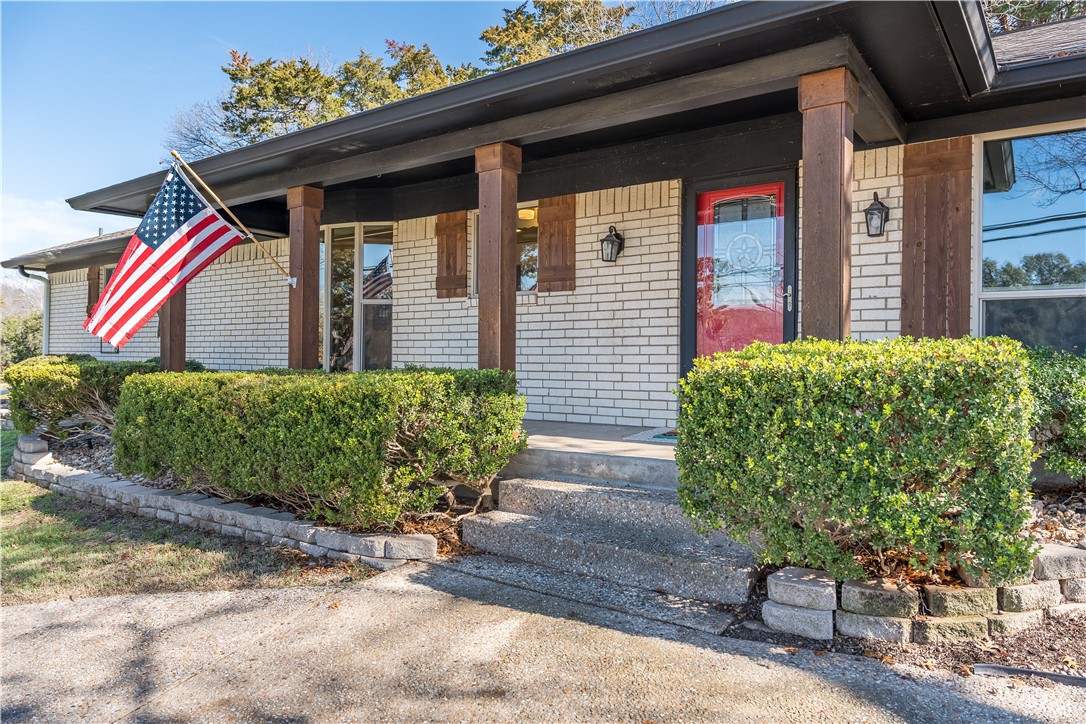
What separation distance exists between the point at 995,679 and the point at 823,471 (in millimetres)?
922

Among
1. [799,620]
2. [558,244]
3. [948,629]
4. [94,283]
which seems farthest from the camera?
[94,283]

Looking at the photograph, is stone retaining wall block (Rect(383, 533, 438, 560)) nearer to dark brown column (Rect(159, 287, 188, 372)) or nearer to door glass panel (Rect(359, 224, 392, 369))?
dark brown column (Rect(159, 287, 188, 372))

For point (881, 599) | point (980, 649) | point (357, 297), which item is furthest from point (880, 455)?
point (357, 297)

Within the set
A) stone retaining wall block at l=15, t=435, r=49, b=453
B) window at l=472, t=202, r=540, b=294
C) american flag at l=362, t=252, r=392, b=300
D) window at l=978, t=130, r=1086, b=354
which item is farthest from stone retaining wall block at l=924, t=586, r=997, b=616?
stone retaining wall block at l=15, t=435, r=49, b=453

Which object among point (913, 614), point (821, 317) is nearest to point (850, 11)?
point (821, 317)

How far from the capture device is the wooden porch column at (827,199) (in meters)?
3.35

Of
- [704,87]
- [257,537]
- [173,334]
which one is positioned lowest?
[257,537]

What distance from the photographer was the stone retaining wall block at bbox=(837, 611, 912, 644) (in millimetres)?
2609

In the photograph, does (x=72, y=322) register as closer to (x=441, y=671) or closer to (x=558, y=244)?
(x=558, y=244)

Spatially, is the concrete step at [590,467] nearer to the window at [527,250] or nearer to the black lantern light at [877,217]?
the black lantern light at [877,217]

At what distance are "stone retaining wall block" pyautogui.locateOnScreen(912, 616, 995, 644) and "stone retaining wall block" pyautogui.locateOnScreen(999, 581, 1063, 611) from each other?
17cm

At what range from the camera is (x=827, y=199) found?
3.37 m

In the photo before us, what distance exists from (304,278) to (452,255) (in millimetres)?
1838

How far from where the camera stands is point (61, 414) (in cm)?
716
